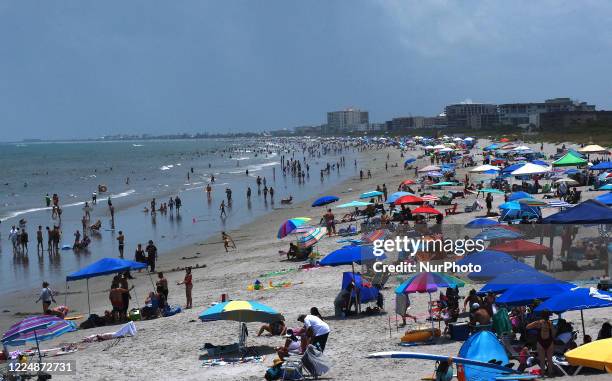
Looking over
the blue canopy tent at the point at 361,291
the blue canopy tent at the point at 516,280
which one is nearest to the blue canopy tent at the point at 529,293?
the blue canopy tent at the point at 516,280

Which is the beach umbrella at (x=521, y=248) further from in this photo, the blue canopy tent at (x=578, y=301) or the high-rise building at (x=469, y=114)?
the high-rise building at (x=469, y=114)

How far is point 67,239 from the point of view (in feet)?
102

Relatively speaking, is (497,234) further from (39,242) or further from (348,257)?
(39,242)

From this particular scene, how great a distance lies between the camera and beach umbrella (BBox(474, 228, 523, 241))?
13445 mm

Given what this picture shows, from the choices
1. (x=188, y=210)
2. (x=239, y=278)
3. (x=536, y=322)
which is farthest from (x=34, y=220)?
(x=536, y=322)

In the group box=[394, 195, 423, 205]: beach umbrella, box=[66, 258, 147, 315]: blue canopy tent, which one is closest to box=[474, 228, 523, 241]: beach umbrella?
box=[66, 258, 147, 315]: blue canopy tent

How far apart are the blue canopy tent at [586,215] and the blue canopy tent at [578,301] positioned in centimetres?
419

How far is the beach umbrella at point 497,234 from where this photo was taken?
13445mm

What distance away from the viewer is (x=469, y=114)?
186m

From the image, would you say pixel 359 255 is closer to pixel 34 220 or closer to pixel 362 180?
pixel 34 220

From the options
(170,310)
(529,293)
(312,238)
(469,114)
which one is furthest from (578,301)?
(469,114)

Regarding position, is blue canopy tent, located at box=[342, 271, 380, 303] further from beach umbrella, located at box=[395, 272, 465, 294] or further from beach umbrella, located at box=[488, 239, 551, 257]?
beach umbrella, located at box=[488, 239, 551, 257]

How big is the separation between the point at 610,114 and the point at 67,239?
340 ft

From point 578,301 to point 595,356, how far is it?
5.26 ft
